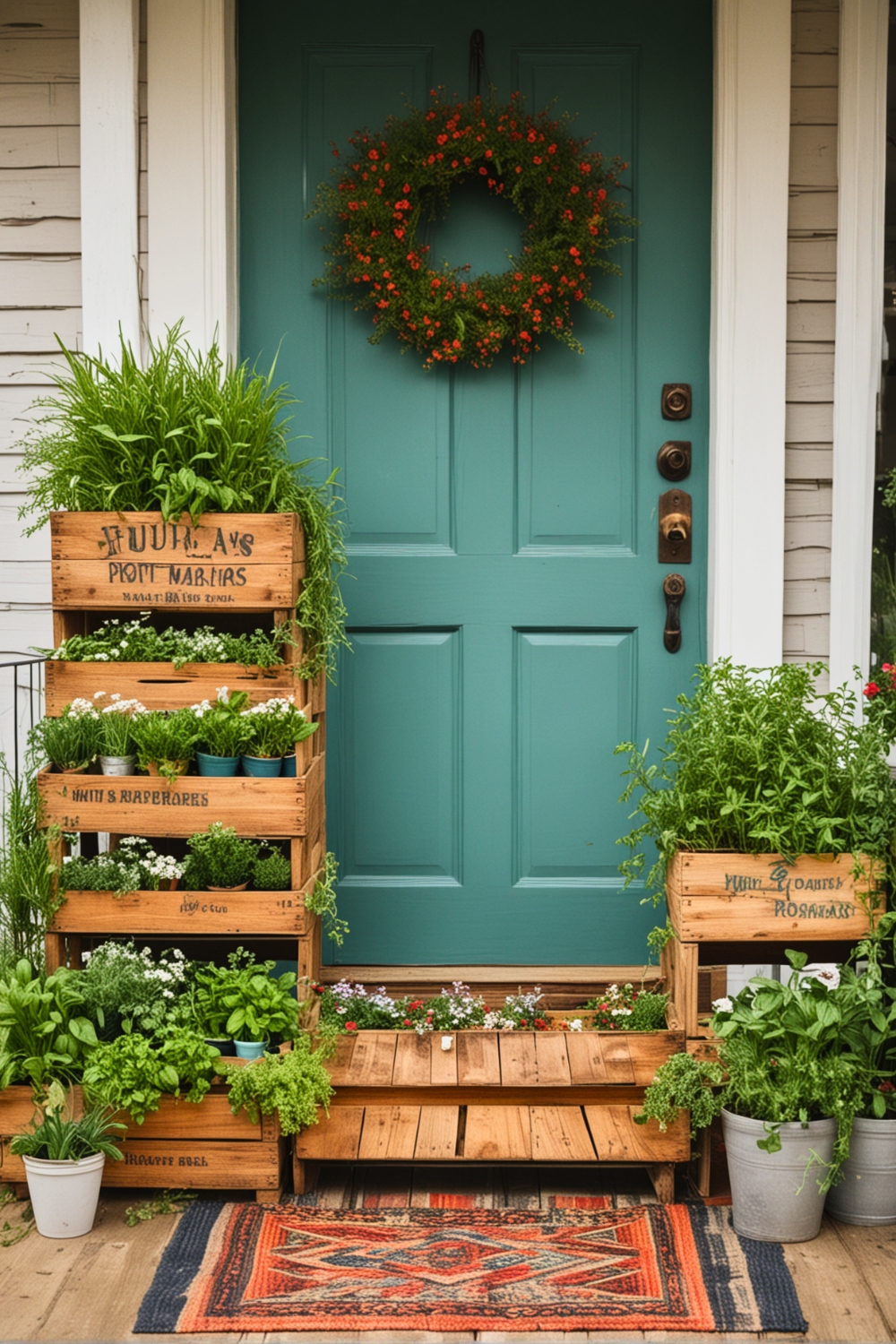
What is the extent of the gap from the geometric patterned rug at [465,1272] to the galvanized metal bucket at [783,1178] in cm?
4

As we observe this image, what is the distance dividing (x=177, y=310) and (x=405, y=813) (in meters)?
1.35

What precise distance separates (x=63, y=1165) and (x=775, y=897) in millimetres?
1459

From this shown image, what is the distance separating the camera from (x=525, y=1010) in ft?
9.41

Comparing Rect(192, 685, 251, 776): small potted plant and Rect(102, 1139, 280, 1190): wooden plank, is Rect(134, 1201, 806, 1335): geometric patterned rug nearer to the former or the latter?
Rect(102, 1139, 280, 1190): wooden plank

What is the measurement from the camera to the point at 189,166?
111 inches

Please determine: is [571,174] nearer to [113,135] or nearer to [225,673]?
[113,135]

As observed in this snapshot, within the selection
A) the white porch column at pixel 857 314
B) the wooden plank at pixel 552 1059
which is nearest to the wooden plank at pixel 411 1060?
the wooden plank at pixel 552 1059

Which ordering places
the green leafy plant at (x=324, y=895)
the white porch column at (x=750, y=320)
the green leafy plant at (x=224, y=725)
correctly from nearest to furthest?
the green leafy plant at (x=224, y=725) → the green leafy plant at (x=324, y=895) → the white porch column at (x=750, y=320)

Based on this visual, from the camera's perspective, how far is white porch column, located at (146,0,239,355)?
2.80 metres

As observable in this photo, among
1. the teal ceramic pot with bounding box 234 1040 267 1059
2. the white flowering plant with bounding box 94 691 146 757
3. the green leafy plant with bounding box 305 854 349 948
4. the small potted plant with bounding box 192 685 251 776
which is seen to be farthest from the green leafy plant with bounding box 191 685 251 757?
the teal ceramic pot with bounding box 234 1040 267 1059

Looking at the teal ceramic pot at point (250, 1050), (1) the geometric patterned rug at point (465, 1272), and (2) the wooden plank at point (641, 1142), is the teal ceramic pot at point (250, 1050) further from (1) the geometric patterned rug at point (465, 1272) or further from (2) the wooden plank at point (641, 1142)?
(2) the wooden plank at point (641, 1142)

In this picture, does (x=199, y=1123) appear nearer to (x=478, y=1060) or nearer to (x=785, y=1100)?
(x=478, y=1060)

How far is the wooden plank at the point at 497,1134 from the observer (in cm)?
235

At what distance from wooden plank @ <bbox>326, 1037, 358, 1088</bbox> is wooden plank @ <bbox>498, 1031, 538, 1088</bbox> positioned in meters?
0.32
